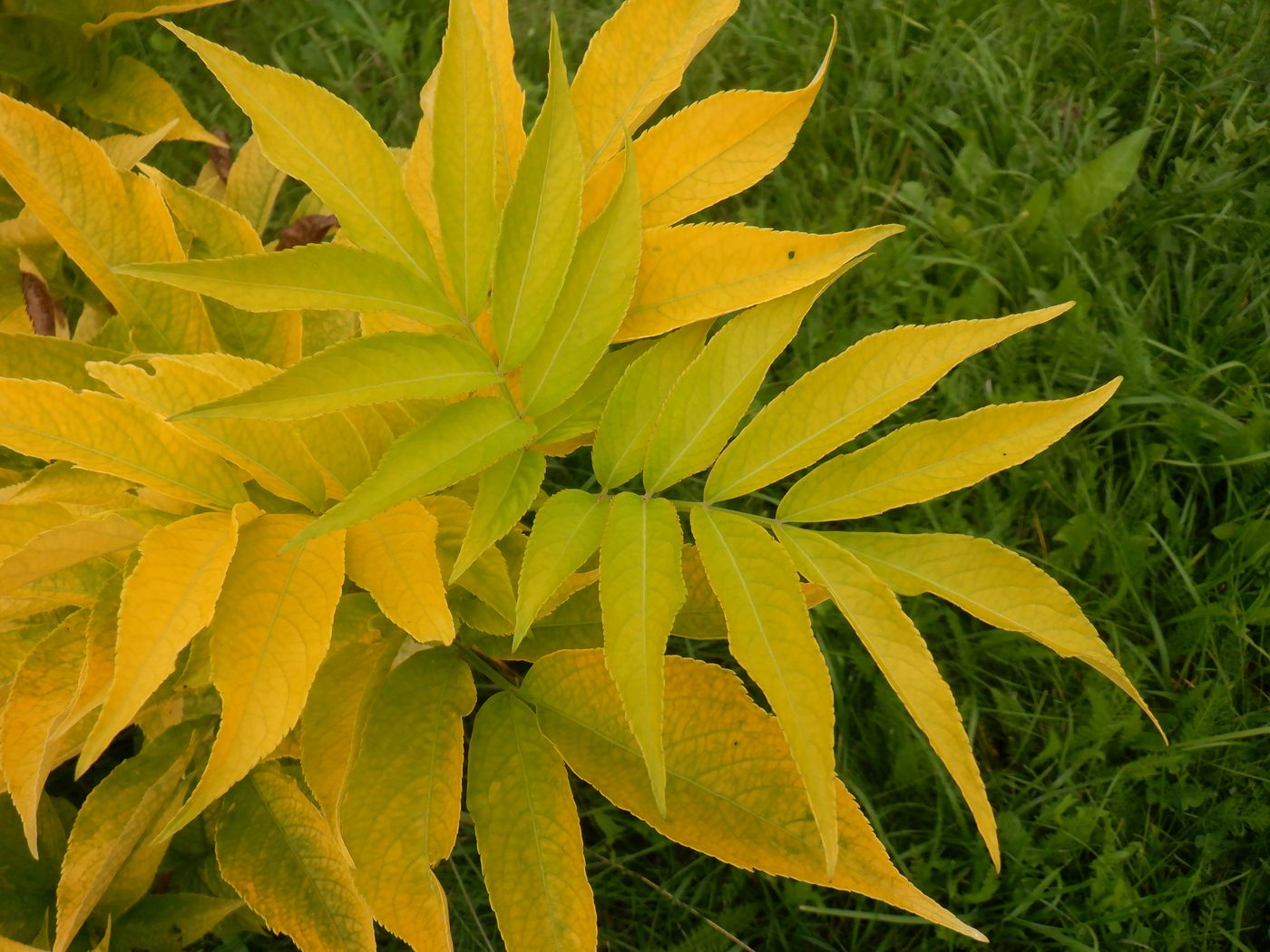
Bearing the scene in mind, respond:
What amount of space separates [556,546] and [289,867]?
1.87 feet

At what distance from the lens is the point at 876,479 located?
0.97m

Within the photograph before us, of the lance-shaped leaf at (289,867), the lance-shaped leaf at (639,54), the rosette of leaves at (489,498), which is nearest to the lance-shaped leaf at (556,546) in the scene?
the rosette of leaves at (489,498)

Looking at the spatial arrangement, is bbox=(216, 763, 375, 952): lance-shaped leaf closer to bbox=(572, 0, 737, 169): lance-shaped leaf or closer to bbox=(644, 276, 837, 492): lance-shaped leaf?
bbox=(644, 276, 837, 492): lance-shaped leaf

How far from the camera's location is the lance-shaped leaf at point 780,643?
2.67ft

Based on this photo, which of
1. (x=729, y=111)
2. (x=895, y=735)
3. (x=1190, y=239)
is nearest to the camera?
(x=729, y=111)

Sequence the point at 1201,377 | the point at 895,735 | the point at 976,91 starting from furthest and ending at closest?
the point at 976,91, the point at 1201,377, the point at 895,735

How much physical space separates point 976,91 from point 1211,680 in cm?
150

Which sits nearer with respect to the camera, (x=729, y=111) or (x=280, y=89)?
(x=280, y=89)

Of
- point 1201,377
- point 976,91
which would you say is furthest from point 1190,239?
point 976,91

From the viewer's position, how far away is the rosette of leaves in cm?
87

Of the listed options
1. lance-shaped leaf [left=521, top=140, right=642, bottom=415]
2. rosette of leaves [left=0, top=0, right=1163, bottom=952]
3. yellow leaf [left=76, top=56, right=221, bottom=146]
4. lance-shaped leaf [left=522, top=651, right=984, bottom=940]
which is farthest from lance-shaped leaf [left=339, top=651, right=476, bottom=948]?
yellow leaf [left=76, top=56, right=221, bottom=146]

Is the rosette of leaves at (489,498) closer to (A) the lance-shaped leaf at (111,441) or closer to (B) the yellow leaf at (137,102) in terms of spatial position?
(A) the lance-shaped leaf at (111,441)

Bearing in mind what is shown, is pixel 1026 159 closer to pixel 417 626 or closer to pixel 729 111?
pixel 729 111

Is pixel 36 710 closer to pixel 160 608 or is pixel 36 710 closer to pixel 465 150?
pixel 160 608
